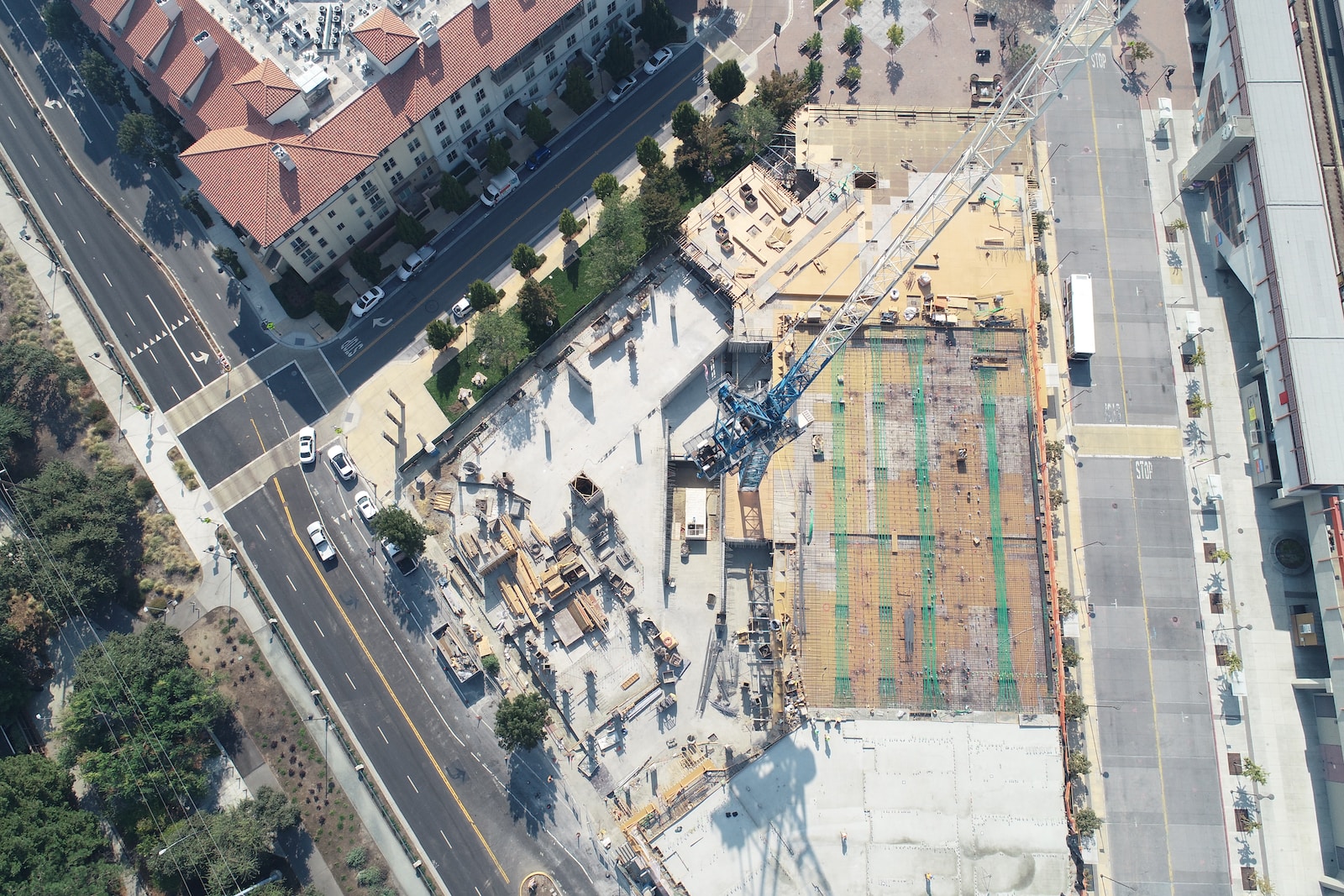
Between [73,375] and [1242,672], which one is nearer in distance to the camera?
[1242,672]

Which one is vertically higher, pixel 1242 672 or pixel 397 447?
pixel 397 447

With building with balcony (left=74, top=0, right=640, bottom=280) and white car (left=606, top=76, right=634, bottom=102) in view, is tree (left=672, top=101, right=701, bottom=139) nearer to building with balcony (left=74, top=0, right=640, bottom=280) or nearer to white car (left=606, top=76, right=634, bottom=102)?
white car (left=606, top=76, right=634, bottom=102)

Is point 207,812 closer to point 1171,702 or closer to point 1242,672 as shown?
point 1171,702

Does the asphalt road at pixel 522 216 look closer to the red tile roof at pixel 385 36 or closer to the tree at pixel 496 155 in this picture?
the tree at pixel 496 155

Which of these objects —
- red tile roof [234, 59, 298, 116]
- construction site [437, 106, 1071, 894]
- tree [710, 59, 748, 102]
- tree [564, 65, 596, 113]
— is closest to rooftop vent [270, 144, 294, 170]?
red tile roof [234, 59, 298, 116]

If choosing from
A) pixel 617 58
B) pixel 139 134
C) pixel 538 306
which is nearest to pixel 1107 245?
pixel 617 58

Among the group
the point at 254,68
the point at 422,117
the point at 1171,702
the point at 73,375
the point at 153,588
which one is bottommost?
the point at 1171,702

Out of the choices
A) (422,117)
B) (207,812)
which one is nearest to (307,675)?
(207,812)
